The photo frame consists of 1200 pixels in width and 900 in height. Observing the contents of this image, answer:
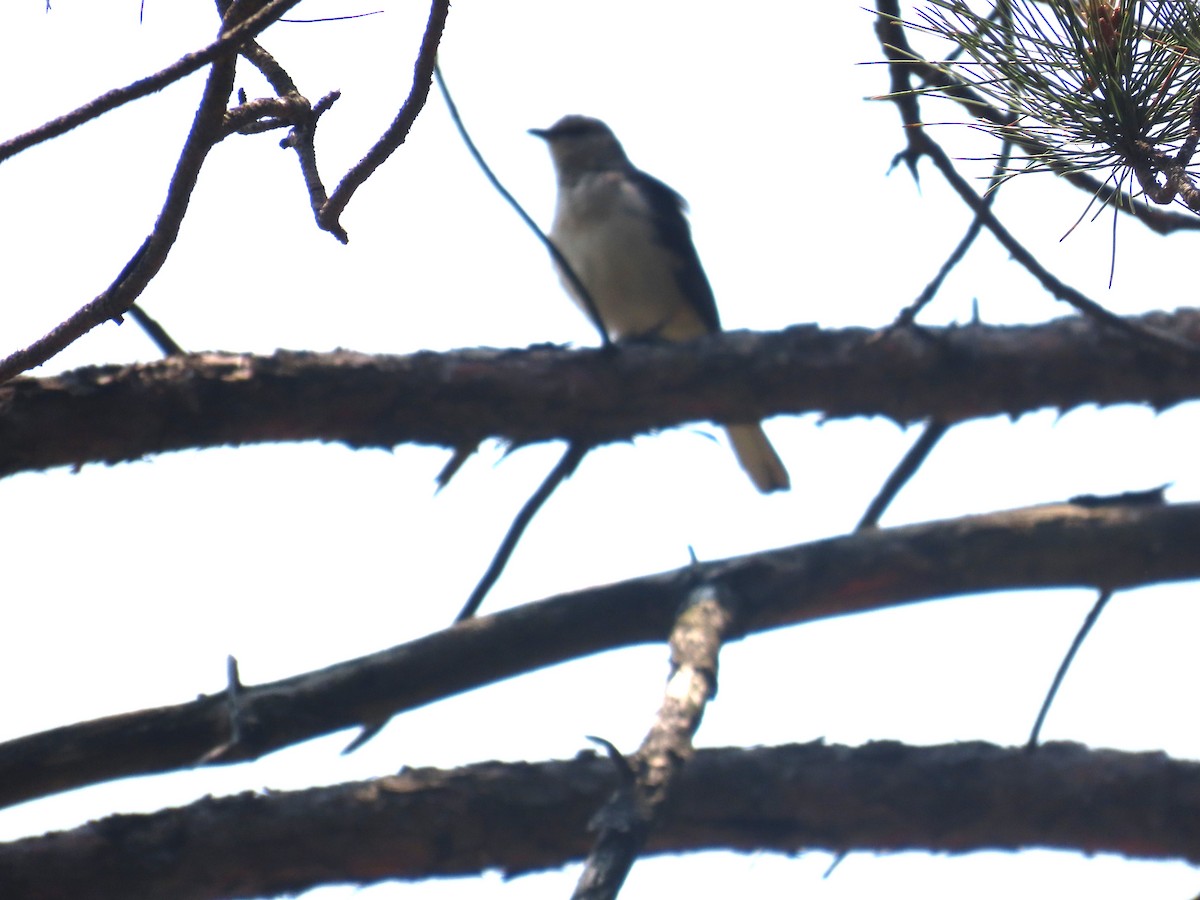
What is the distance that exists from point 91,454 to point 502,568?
105cm

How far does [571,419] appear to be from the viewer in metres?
3.38

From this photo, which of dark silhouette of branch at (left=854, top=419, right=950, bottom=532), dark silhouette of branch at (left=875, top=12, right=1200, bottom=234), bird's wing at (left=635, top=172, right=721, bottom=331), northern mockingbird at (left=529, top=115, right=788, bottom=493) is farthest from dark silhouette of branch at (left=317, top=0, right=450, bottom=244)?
bird's wing at (left=635, top=172, right=721, bottom=331)

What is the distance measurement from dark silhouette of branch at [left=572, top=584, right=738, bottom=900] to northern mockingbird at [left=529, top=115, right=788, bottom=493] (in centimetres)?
320

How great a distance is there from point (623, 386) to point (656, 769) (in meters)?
1.62

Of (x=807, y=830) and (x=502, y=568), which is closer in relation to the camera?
(x=807, y=830)

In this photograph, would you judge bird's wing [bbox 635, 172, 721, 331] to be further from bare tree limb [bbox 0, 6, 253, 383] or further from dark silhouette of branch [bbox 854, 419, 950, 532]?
bare tree limb [bbox 0, 6, 253, 383]

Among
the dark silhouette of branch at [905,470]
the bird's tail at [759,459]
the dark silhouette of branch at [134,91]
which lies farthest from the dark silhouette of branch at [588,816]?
the bird's tail at [759,459]

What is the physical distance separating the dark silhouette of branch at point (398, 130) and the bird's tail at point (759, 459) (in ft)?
13.3

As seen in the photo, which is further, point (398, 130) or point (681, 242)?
point (681, 242)

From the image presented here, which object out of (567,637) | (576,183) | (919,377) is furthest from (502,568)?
(576,183)

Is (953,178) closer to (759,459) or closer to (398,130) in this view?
(398,130)

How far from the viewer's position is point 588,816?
2.67 m

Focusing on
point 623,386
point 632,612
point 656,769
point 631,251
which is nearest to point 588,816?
point 632,612

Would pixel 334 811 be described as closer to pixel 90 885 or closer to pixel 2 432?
pixel 90 885
